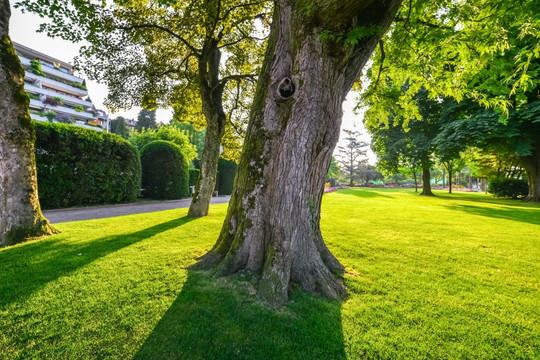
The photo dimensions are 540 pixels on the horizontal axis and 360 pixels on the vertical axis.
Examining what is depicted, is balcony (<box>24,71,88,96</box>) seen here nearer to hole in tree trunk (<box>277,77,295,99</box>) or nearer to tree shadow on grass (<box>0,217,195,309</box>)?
tree shadow on grass (<box>0,217,195,309</box>)

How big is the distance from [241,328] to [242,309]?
0.27 m

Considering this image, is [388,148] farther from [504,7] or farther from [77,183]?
[77,183]

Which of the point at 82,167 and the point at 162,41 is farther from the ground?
the point at 162,41

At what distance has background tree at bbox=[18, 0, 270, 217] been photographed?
669 cm

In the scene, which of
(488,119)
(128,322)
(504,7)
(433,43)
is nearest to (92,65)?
(128,322)

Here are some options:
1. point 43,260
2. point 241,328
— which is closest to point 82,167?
point 43,260

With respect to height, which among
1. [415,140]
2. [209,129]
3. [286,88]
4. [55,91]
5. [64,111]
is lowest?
[286,88]

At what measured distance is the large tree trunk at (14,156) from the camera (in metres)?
4.59

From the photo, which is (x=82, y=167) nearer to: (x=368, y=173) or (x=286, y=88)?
(x=286, y=88)

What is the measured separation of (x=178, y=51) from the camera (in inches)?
349

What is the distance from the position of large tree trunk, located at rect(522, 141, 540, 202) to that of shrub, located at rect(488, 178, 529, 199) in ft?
16.0

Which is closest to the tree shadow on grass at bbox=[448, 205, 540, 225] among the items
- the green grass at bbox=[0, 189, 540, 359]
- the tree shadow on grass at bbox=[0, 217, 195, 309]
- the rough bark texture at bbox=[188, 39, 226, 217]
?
the green grass at bbox=[0, 189, 540, 359]

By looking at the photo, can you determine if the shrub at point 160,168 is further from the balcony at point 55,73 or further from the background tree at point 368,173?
the background tree at point 368,173

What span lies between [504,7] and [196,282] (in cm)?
672
